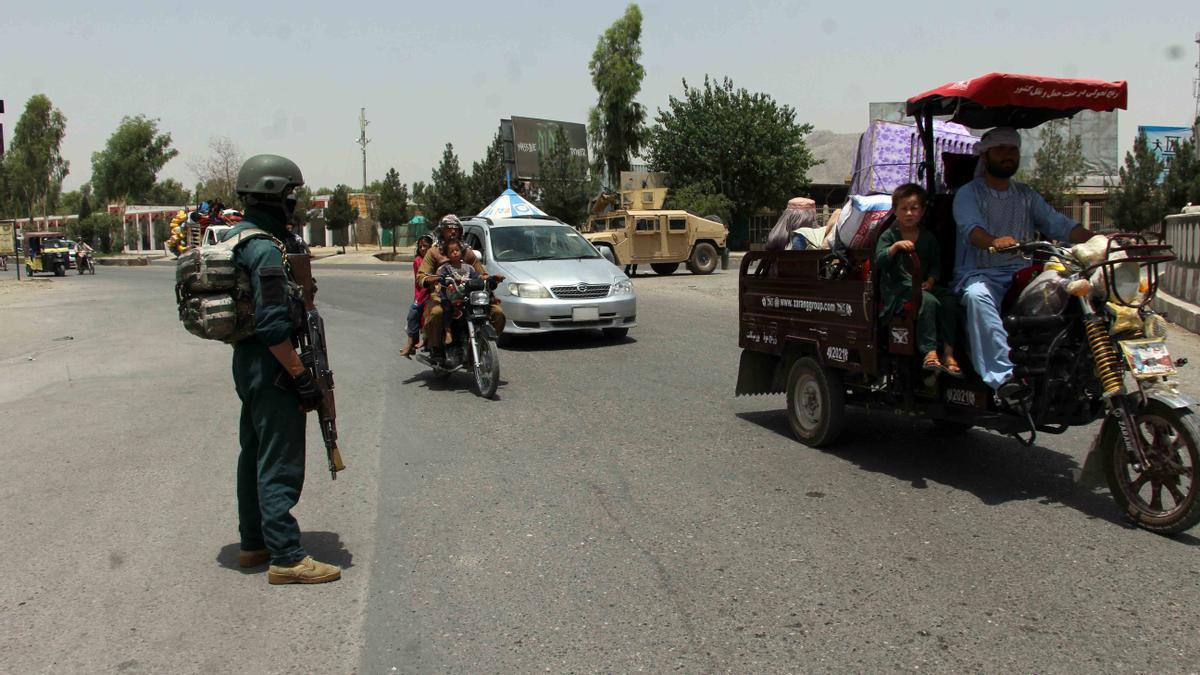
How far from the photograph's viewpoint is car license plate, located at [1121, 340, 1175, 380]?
4594 millimetres

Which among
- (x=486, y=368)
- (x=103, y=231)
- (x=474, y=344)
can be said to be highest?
(x=103, y=231)

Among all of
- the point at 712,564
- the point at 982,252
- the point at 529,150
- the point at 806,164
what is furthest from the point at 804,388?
the point at 529,150

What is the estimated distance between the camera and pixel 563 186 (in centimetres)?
4588

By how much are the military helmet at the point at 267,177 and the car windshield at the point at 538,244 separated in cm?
852

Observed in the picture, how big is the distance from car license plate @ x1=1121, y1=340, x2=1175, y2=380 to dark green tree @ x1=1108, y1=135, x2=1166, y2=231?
115 ft

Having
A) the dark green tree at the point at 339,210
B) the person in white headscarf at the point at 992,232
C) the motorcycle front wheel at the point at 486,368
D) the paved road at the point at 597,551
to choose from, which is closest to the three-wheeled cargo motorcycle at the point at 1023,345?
the person in white headscarf at the point at 992,232

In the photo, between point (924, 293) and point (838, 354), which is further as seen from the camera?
point (838, 354)

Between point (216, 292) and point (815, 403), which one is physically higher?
point (216, 292)

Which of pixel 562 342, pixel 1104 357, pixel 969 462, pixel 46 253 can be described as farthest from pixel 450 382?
pixel 46 253

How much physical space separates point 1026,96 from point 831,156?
55.9 metres

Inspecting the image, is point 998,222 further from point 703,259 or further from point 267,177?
point 703,259

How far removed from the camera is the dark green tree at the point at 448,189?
51.1m

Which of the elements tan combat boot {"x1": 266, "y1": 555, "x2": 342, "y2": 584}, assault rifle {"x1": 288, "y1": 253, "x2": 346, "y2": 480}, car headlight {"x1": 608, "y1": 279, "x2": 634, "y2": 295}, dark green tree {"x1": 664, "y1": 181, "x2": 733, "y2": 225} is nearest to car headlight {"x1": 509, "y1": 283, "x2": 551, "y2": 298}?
car headlight {"x1": 608, "y1": 279, "x2": 634, "y2": 295}

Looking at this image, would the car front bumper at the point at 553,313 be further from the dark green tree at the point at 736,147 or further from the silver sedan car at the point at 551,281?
the dark green tree at the point at 736,147
